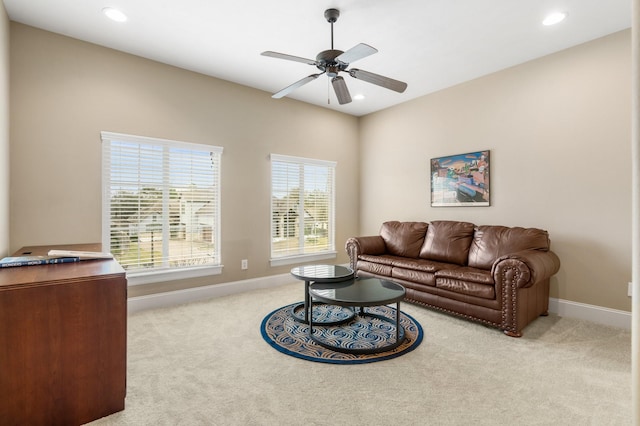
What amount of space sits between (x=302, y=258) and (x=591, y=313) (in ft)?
12.1

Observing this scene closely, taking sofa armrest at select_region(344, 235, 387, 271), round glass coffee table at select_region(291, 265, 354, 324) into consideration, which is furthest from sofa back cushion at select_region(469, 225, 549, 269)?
round glass coffee table at select_region(291, 265, 354, 324)

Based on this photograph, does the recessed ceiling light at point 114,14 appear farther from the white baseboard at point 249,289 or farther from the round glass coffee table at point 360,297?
the round glass coffee table at point 360,297

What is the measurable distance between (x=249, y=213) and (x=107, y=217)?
1.73 m

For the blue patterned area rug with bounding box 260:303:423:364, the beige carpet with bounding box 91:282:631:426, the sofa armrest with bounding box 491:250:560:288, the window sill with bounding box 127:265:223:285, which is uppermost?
the sofa armrest with bounding box 491:250:560:288

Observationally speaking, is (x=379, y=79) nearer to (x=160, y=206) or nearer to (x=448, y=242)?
(x=448, y=242)

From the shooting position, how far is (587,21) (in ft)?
9.62

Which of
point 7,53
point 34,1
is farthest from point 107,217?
point 34,1

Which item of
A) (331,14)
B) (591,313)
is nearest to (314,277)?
(331,14)

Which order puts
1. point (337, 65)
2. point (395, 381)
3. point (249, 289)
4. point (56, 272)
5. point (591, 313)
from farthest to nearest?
point (249, 289)
point (591, 313)
point (337, 65)
point (395, 381)
point (56, 272)

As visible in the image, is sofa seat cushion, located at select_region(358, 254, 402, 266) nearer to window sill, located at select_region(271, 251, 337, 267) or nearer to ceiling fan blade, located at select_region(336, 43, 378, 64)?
window sill, located at select_region(271, 251, 337, 267)

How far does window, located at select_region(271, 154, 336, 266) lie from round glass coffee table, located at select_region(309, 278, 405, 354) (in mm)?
1961

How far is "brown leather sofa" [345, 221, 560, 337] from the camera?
9.41ft

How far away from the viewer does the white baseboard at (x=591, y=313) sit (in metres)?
3.09

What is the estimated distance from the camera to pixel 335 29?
121 inches
